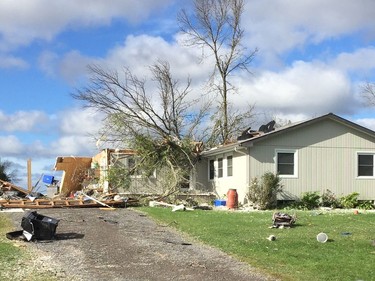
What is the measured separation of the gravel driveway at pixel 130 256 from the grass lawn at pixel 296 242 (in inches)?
19.7

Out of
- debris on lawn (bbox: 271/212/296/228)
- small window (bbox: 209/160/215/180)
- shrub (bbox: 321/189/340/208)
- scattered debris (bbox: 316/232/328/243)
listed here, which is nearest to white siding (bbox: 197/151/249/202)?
small window (bbox: 209/160/215/180)

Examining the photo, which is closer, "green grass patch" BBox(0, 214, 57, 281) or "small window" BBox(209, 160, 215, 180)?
"green grass patch" BBox(0, 214, 57, 281)

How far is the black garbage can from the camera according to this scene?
11.5 m

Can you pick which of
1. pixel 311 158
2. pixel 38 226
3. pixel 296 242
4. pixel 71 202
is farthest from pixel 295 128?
pixel 38 226

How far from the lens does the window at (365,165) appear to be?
913 inches

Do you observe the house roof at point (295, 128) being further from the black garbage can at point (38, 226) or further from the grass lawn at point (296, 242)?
the black garbage can at point (38, 226)

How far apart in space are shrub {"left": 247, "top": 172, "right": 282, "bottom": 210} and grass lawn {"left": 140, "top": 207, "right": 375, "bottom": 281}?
4.40 metres

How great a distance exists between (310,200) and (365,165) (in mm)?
3596

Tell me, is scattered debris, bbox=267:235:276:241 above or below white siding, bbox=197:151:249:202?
below

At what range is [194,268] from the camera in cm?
866

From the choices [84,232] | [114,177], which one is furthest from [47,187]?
[84,232]

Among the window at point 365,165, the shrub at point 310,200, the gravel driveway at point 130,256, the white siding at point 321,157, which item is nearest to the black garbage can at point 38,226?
the gravel driveway at point 130,256

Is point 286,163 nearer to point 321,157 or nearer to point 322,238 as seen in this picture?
point 321,157

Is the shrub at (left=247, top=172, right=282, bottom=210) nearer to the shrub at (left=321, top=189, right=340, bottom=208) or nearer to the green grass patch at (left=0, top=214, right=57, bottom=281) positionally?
the shrub at (left=321, top=189, right=340, bottom=208)
